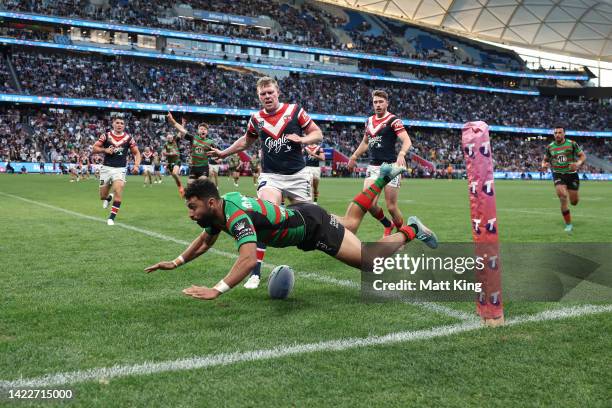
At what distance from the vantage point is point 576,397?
287cm

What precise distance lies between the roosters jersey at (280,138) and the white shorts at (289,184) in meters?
0.06

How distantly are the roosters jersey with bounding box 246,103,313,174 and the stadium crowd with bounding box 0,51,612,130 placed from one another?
157 ft

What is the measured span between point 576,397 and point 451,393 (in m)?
0.64

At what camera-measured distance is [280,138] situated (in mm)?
6605

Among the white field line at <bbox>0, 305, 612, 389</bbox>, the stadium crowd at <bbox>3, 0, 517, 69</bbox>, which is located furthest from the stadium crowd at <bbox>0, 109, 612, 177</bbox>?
the white field line at <bbox>0, 305, 612, 389</bbox>

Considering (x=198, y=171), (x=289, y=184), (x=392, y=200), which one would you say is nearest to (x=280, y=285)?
(x=289, y=184)

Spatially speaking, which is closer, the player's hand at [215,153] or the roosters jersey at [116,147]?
the player's hand at [215,153]

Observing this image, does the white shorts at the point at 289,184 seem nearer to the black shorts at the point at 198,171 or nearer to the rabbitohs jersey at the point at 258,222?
the rabbitohs jersey at the point at 258,222

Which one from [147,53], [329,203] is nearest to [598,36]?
[147,53]

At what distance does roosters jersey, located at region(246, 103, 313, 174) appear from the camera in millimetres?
6617

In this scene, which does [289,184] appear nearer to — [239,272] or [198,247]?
[198,247]

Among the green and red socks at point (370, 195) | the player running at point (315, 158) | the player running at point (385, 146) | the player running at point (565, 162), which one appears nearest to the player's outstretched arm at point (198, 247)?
the green and red socks at point (370, 195)

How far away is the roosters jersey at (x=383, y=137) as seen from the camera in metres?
9.29

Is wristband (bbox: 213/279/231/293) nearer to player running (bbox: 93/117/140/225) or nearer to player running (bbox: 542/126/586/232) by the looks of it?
player running (bbox: 93/117/140/225)
